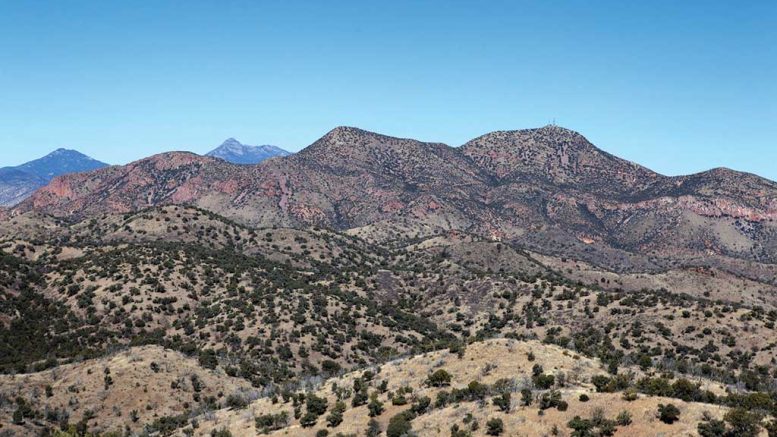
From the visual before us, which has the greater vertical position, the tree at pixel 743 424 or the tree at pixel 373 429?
the tree at pixel 743 424

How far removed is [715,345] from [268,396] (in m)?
57.8

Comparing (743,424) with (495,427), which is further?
(495,427)

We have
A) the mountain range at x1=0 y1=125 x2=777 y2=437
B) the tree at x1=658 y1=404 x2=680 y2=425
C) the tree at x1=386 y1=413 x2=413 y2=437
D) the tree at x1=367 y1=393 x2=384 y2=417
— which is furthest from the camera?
the tree at x1=367 y1=393 x2=384 y2=417

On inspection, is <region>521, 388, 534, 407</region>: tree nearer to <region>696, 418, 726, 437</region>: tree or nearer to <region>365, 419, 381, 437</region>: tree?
<region>365, 419, 381, 437</region>: tree

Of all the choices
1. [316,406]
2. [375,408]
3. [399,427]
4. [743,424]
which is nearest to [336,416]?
[375,408]

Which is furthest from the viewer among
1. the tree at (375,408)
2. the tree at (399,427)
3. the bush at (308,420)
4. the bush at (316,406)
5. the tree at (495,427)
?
the bush at (316,406)

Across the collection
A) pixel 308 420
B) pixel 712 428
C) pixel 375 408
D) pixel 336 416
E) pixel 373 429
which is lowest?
pixel 308 420

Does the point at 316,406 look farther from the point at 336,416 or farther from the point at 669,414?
the point at 669,414

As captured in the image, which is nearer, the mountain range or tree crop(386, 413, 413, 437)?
tree crop(386, 413, 413, 437)

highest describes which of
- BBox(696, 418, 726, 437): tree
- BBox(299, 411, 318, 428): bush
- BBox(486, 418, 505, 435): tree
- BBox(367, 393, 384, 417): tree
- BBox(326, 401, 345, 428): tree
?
BBox(696, 418, 726, 437): tree

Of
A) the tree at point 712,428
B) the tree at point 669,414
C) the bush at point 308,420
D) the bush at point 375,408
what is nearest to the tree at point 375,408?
the bush at point 375,408

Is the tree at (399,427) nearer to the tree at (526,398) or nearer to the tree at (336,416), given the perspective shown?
the tree at (336,416)

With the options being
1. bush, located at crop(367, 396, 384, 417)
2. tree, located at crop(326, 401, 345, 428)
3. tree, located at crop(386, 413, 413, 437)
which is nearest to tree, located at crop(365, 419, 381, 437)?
tree, located at crop(386, 413, 413, 437)

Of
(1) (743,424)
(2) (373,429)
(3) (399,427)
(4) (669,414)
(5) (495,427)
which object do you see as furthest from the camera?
(2) (373,429)
